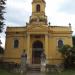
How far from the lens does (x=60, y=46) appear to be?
4462 centimetres

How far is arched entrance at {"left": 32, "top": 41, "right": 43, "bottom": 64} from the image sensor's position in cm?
4466

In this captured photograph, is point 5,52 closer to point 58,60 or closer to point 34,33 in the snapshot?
point 34,33

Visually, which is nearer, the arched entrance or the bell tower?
the arched entrance

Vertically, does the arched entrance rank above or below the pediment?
below

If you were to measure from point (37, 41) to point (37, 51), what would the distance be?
1.67 meters

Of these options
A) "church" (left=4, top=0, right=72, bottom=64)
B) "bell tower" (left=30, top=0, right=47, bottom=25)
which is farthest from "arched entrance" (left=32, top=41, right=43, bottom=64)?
"bell tower" (left=30, top=0, right=47, bottom=25)

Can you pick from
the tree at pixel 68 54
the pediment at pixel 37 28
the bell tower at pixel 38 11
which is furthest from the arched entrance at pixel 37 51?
A: the tree at pixel 68 54

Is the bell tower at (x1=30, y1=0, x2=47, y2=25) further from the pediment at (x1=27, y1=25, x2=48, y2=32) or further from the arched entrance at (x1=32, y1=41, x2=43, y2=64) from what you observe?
the arched entrance at (x1=32, y1=41, x2=43, y2=64)

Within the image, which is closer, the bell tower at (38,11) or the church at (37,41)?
the church at (37,41)

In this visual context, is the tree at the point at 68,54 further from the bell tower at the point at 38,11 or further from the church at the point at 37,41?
the bell tower at the point at 38,11

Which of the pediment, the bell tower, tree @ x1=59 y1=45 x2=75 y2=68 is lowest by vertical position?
tree @ x1=59 y1=45 x2=75 y2=68

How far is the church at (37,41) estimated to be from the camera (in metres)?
43.6

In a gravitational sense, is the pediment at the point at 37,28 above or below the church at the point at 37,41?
above

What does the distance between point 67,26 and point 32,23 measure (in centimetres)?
585
